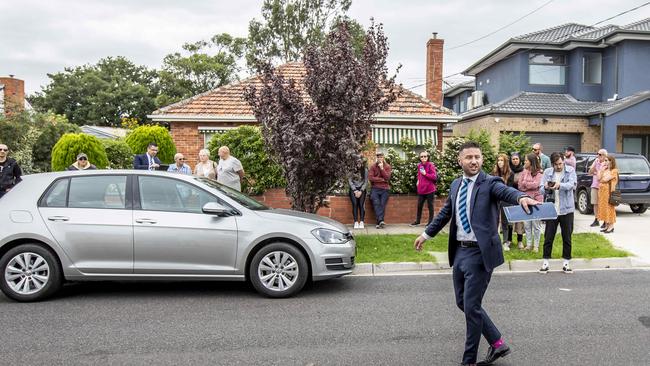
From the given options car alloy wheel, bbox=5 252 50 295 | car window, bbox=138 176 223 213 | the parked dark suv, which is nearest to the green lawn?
car window, bbox=138 176 223 213

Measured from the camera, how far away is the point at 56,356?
15.6ft

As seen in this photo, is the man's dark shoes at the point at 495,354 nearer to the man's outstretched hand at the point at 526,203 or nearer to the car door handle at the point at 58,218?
the man's outstretched hand at the point at 526,203

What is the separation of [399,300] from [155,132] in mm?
11909

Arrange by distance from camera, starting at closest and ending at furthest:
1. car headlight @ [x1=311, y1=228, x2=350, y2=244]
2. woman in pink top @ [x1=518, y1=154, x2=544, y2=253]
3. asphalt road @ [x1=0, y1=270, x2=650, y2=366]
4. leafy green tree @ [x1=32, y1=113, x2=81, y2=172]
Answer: asphalt road @ [x1=0, y1=270, x2=650, y2=366] → car headlight @ [x1=311, y1=228, x2=350, y2=244] → woman in pink top @ [x1=518, y1=154, x2=544, y2=253] → leafy green tree @ [x1=32, y1=113, x2=81, y2=172]

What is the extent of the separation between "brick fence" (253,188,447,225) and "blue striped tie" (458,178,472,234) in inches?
345

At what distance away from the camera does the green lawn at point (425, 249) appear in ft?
30.0

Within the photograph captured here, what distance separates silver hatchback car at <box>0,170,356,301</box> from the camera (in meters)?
6.66

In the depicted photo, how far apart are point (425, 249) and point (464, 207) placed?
5589mm

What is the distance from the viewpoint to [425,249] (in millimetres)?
9891

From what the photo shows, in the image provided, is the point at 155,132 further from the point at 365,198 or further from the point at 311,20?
the point at 311,20

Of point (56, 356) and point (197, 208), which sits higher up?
point (197, 208)

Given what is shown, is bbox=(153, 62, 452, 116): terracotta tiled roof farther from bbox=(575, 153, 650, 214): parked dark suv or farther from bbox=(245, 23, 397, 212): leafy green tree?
bbox=(245, 23, 397, 212): leafy green tree

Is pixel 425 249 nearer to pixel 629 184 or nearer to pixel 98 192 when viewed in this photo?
pixel 98 192

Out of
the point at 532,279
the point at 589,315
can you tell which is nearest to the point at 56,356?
the point at 589,315
